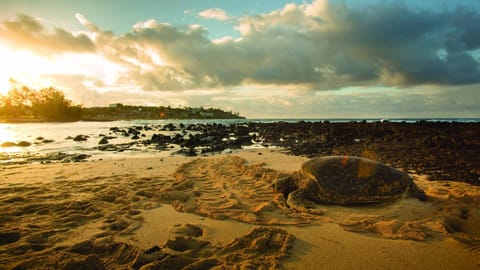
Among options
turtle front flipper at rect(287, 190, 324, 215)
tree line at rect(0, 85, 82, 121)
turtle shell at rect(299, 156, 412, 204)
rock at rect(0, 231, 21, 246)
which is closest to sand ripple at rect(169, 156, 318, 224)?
turtle front flipper at rect(287, 190, 324, 215)

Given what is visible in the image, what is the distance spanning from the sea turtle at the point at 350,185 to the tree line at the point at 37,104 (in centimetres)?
7899

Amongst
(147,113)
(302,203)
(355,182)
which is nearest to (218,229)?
(302,203)

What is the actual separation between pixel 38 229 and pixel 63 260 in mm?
1230

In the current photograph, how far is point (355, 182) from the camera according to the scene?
16.0ft

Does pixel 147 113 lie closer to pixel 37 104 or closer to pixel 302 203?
pixel 37 104

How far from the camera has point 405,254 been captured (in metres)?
2.98

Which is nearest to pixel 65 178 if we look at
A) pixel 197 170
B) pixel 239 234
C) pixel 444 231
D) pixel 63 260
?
pixel 197 170

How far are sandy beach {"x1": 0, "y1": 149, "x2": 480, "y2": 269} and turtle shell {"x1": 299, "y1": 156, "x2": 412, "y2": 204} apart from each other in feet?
0.82

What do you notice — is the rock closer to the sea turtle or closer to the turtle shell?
the sea turtle

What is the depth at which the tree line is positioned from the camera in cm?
6462

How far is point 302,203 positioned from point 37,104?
275 ft

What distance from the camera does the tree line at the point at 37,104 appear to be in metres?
64.6

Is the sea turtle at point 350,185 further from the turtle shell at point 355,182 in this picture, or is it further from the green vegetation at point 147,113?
the green vegetation at point 147,113

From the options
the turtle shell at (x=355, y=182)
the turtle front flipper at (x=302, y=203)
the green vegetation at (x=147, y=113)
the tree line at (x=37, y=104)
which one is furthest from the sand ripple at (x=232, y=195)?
the green vegetation at (x=147, y=113)
